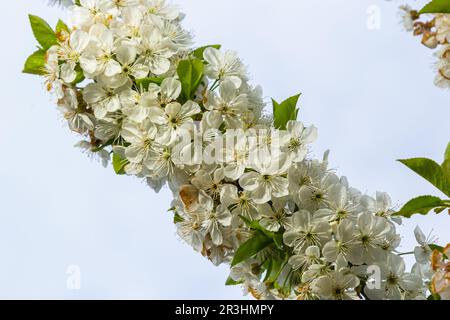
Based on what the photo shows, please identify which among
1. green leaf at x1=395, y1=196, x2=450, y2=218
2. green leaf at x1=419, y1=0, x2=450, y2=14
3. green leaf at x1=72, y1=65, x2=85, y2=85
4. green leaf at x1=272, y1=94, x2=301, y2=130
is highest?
green leaf at x1=419, y1=0, x2=450, y2=14

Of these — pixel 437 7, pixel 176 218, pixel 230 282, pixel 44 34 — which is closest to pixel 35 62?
pixel 44 34

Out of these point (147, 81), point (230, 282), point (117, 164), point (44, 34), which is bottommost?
point (230, 282)

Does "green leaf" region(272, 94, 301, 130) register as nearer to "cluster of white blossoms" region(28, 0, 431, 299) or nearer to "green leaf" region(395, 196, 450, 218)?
"cluster of white blossoms" region(28, 0, 431, 299)

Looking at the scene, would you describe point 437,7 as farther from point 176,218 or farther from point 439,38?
point 176,218

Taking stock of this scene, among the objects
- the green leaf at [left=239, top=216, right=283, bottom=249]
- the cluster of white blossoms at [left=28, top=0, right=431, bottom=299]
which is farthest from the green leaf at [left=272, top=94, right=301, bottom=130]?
the green leaf at [left=239, top=216, right=283, bottom=249]

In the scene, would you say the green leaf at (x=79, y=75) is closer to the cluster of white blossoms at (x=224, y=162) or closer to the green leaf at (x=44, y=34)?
the cluster of white blossoms at (x=224, y=162)

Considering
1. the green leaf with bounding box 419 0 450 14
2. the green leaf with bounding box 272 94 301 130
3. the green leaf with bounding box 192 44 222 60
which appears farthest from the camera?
the green leaf with bounding box 192 44 222 60
